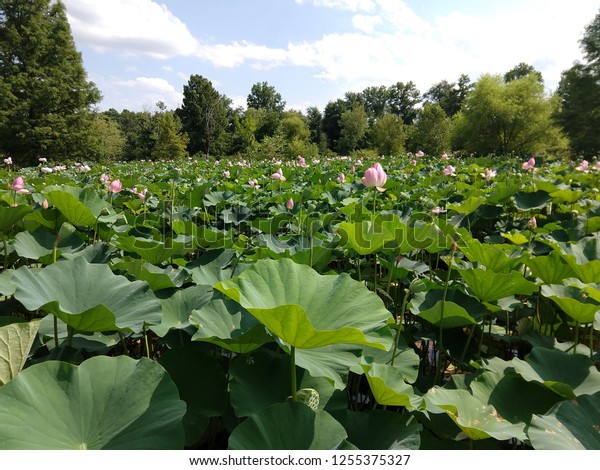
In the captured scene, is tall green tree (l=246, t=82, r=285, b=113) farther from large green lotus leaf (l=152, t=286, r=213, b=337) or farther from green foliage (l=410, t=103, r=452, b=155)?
large green lotus leaf (l=152, t=286, r=213, b=337)

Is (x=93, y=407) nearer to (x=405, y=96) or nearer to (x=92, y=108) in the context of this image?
(x=92, y=108)

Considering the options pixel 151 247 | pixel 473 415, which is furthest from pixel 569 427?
pixel 151 247

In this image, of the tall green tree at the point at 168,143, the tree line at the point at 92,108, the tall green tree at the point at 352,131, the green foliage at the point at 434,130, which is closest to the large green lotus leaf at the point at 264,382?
the tree line at the point at 92,108

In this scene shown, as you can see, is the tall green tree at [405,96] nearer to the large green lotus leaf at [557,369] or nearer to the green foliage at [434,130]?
the green foliage at [434,130]

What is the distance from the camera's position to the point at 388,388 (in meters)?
0.72

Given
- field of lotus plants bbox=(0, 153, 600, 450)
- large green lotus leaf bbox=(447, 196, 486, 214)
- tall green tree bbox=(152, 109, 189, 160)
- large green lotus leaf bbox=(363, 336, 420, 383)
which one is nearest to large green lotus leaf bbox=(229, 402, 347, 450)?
field of lotus plants bbox=(0, 153, 600, 450)

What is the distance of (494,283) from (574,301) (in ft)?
0.59

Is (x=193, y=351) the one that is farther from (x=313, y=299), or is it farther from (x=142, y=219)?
(x=142, y=219)

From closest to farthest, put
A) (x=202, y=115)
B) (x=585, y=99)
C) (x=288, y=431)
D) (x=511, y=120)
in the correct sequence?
(x=288, y=431), (x=585, y=99), (x=511, y=120), (x=202, y=115)

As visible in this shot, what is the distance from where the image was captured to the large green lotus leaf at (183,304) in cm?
94

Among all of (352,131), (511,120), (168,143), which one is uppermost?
(352,131)

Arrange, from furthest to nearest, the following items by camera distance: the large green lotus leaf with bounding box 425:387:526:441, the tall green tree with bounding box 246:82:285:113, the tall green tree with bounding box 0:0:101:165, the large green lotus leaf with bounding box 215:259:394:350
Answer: the tall green tree with bounding box 246:82:285:113 < the tall green tree with bounding box 0:0:101:165 < the large green lotus leaf with bounding box 215:259:394:350 < the large green lotus leaf with bounding box 425:387:526:441

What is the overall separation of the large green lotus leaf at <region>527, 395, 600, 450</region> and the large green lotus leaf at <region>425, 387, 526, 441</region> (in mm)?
44

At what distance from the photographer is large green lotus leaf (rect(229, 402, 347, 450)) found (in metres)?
0.61
